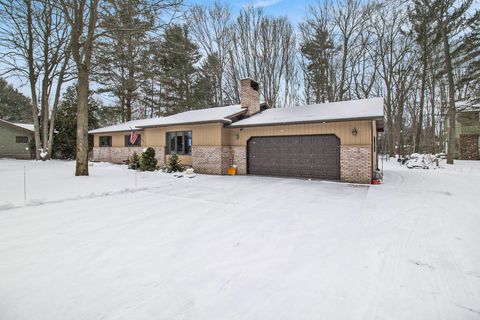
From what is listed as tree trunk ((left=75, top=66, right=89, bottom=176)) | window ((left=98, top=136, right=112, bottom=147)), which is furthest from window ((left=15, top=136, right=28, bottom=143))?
tree trunk ((left=75, top=66, right=89, bottom=176))

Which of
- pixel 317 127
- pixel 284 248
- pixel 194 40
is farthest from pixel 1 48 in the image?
pixel 284 248

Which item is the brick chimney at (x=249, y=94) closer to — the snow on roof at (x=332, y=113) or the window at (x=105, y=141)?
the snow on roof at (x=332, y=113)

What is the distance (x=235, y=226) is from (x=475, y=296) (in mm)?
3303

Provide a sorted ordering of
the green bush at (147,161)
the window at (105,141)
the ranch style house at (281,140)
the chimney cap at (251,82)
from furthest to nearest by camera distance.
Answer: the window at (105,141) < the chimney cap at (251,82) < the green bush at (147,161) < the ranch style house at (281,140)

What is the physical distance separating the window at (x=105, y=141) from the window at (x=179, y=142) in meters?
8.49

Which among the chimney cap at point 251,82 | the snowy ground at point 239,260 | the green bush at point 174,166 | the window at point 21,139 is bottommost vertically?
the snowy ground at point 239,260

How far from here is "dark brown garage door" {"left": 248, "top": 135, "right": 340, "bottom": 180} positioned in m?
10.6

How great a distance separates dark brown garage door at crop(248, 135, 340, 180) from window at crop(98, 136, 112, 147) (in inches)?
557

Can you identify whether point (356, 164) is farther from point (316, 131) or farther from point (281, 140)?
point (281, 140)

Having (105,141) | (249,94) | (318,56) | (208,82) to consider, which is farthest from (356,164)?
(105,141)

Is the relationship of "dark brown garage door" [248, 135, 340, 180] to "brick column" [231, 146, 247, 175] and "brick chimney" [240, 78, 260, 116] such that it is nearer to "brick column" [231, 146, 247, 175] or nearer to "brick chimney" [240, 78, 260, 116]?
"brick column" [231, 146, 247, 175]

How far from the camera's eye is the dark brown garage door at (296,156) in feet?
34.9

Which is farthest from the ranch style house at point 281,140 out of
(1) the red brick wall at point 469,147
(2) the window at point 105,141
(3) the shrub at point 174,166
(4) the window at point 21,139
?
(4) the window at point 21,139

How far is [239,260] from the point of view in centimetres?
318
